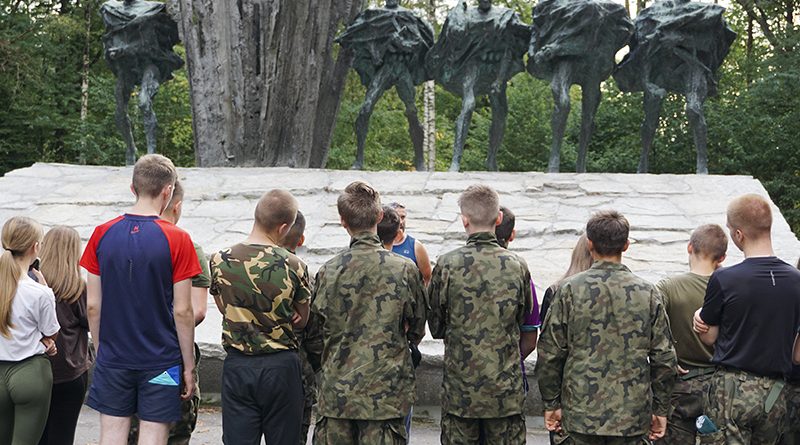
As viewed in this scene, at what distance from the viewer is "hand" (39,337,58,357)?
3545mm

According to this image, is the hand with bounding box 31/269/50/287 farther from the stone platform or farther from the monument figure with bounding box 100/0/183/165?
the monument figure with bounding box 100/0/183/165

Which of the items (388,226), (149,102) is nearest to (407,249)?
(388,226)

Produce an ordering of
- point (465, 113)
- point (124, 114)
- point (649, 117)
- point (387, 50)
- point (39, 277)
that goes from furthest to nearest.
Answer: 1. point (124, 114)
2. point (387, 50)
3. point (465, 113)
4. point (649, 117)
5. point (39, 277)

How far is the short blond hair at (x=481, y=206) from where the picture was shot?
11.3 ft

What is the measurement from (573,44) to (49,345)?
7316mm

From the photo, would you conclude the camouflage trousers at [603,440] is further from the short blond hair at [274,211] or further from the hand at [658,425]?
the short blond hair at [274,211]

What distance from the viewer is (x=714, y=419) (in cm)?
341

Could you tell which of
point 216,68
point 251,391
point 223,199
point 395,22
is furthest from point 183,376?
point 216,68

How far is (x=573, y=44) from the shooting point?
9547mm

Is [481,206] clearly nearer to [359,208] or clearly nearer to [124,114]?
[359,208]

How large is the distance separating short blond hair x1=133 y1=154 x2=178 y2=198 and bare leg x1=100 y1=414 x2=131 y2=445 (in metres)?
0.86

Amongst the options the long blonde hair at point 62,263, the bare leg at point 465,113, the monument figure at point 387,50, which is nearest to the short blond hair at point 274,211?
the long blonde hair at point 62,263

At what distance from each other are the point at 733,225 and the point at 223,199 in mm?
6417

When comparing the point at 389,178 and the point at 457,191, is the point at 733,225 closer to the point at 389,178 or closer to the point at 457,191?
the point at 457,191
